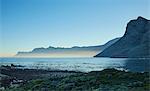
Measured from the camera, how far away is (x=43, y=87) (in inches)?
696

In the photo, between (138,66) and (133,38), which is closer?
(138,66)

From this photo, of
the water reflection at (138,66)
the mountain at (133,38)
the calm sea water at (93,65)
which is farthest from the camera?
the mountain at (133,38)

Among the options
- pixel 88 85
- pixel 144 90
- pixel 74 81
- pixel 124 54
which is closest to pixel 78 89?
pixel 88 85

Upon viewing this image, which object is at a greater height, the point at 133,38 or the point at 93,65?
the point at 133,38

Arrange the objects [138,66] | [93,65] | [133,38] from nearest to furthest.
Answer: [138,66] → [93,65] → [133,38]

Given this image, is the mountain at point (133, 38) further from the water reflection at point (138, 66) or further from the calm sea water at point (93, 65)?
the water reflection at point (138, 66)

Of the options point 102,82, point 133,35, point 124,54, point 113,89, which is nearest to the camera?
point 113,89

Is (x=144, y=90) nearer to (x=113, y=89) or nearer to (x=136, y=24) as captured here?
(x=113, y=89)

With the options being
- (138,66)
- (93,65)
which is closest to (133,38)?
(93,65)

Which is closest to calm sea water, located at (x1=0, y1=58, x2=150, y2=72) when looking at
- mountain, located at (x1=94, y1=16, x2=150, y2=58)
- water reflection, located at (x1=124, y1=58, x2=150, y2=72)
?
water reflection, located at (x1=124, y1=58, x2=150, y2=72)

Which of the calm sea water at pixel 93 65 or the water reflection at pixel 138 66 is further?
the calm sea water at pixel 93 65

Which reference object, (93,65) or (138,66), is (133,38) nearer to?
(93,65)

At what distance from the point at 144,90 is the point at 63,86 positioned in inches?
195

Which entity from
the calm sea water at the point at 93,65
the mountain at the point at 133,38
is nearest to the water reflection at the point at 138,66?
the calm sea water at the point at 93,65
